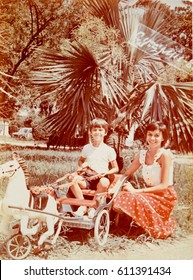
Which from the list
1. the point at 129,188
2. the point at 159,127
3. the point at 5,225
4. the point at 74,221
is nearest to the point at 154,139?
the point at 159,127

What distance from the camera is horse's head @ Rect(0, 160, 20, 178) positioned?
262cm

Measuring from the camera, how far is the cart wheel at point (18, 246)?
101 inches

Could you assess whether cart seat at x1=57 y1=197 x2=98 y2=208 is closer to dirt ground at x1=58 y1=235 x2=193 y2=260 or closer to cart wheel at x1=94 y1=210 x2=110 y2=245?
cart wheel at x1=94 y1=210 x2=110 y2=245

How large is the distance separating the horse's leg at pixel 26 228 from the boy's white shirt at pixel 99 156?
40cm

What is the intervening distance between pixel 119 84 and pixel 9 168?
684 millimetres

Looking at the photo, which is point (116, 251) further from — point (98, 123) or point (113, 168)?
point (98, 123)

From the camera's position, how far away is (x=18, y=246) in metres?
2.58

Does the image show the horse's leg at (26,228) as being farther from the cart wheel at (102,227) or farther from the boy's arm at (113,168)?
the boy's arm at (113,168)

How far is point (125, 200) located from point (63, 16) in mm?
955
